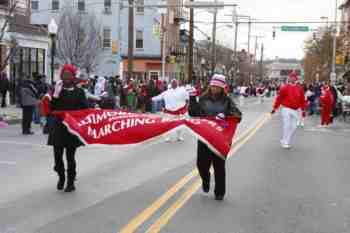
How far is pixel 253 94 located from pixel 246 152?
60.0 metres

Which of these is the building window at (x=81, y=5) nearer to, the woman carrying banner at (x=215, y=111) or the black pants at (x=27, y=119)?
the black pants at (x=27, y=119)

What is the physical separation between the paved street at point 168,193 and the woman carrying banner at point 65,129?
34cm

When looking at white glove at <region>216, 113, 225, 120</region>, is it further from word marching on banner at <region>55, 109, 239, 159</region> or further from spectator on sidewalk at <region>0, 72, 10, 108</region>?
spectator on sidewalk at <region>0, 72, 10, 108</region>

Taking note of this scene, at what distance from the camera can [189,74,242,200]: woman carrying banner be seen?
8.71 metres

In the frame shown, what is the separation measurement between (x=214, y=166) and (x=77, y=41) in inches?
1519

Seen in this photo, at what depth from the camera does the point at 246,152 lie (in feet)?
48.1

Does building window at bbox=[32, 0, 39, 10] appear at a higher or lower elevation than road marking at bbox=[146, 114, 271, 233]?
higher

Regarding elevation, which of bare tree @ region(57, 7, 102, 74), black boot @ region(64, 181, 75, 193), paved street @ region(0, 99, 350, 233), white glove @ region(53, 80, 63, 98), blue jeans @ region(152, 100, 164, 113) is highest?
bare tree @ region(57, 7, 102, 74)

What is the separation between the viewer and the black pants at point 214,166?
8.72 metres

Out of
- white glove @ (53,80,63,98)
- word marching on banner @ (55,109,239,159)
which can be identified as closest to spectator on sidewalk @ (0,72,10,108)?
word marching on banner @ (55,109,239,159)

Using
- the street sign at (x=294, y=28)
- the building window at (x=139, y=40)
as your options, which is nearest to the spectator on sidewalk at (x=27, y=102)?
the street sign at (x=294, y=28)

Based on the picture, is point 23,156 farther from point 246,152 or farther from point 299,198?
point 299,198

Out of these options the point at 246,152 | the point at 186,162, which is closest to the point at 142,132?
the point at 186,162

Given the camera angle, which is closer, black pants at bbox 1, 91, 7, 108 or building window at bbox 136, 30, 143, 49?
black pants at bbox 1, 91, 7, 108
